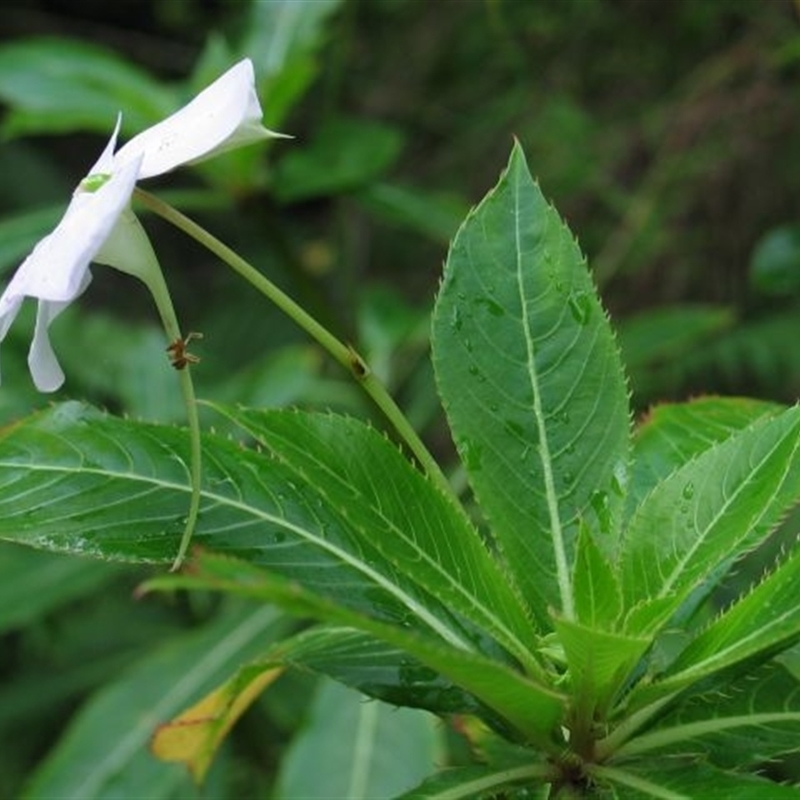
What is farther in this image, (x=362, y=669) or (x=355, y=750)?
(x=355, y=750)

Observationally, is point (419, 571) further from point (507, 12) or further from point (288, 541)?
point (507, 12)

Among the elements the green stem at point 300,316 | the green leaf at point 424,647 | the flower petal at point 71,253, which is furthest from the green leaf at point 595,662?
the flower petal at point 71,253

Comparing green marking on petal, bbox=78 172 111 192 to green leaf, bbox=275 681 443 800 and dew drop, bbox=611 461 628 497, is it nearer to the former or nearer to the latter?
dew drop, bbox=611 461 628 497

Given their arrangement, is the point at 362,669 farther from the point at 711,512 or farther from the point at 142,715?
the point at 142,715

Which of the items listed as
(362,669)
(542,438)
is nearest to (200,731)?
(362,669)

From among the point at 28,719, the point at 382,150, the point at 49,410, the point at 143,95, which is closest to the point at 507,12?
the point at 382,150

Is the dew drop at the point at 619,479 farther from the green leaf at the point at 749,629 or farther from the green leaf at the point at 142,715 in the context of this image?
the green leaf at the point at 142,715
